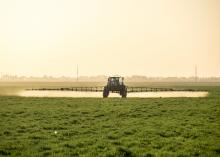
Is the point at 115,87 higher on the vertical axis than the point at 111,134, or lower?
higher

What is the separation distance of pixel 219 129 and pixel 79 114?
11008 mm

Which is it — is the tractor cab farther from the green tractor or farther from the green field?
the green field

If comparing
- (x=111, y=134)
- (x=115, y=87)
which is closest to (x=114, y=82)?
(x=115, y=87)

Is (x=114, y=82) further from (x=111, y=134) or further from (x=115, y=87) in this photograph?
(x=111, y=134)

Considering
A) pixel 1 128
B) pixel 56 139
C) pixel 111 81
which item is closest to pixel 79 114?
pixel 1 128

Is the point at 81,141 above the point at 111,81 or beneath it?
beneath

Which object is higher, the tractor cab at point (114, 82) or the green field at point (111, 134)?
the tractor cab at point (114, 82)

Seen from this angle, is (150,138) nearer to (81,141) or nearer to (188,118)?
(81,141)

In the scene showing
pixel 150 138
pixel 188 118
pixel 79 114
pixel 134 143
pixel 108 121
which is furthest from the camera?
pixel 79 114

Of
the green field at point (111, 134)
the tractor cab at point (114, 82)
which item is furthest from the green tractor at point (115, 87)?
the green field at point (111, 134)

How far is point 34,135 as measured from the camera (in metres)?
17.6

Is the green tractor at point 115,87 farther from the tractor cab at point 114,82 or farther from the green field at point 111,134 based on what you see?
the green field at point 111,134

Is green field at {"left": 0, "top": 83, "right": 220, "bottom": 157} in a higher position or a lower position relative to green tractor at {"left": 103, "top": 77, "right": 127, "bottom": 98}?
lower

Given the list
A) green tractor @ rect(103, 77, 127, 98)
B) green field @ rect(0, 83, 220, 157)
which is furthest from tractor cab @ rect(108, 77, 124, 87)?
green field @ rect(0, 83, 220, 157)
